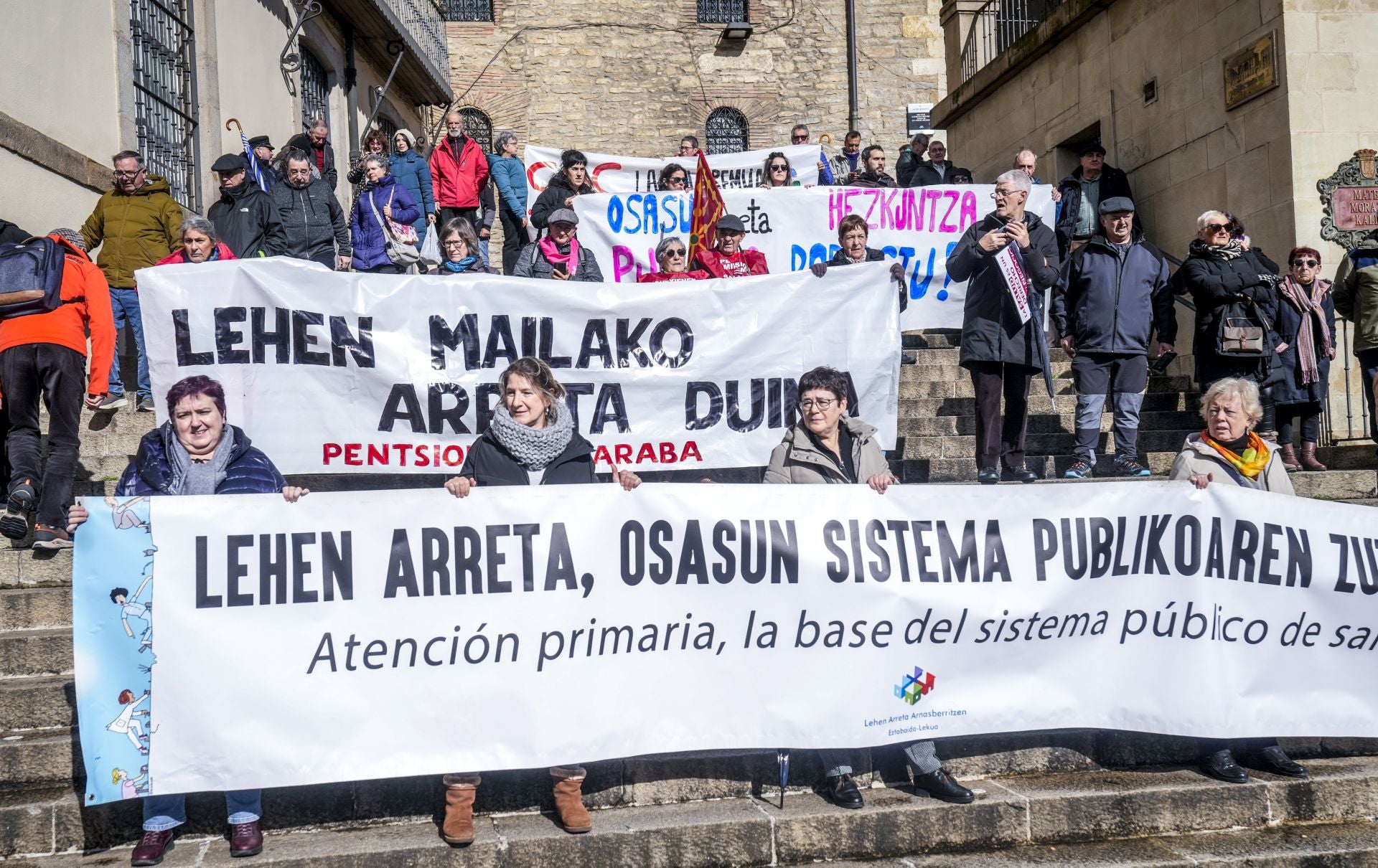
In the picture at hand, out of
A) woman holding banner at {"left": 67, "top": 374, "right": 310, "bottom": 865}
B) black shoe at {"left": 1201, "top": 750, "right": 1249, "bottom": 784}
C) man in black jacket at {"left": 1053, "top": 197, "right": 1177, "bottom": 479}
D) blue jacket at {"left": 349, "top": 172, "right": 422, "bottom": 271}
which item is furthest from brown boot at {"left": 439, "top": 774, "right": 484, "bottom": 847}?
blue jacket at {"left": 349, "top": 172, "right": 422, "bottom": 271}

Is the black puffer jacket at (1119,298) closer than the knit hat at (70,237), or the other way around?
the knit hat at (70,237)

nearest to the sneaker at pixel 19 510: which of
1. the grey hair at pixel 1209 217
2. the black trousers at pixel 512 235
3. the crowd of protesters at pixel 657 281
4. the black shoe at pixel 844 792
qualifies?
the crowd of protesters at pixel 657 281

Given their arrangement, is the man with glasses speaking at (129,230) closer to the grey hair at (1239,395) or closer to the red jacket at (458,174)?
the red jacket at (458,174)

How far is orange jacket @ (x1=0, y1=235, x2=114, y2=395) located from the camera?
6457mm

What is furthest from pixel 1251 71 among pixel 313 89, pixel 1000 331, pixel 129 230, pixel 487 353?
pixel 313 89

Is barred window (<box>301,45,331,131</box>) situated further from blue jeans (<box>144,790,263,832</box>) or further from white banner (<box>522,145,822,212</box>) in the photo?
blue jeans (<box>144,790,263,832</box>)

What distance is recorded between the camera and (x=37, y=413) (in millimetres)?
6504

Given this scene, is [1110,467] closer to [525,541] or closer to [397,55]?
[525,541]

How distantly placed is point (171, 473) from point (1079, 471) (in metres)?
5.22

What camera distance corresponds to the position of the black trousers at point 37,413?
249 inches

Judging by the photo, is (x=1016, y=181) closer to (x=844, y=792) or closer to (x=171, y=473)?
(x=844, y=792)

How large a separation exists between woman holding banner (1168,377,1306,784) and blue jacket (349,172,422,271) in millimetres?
7135

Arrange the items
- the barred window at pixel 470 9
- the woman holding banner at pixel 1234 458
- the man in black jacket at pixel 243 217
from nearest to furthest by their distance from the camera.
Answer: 1. the woman holding banner at pixel 1234 458
2. the man in black jacket at pixel 243 217
3. the barred window at pixel 470 9

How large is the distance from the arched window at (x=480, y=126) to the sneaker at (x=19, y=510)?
2018cm
